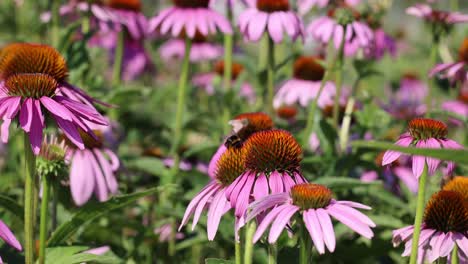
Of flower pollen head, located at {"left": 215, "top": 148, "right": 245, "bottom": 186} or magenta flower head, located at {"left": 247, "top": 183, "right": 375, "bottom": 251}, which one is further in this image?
flower pollen head, located at {"left": 215, "top": 148, "right": 245, "bottom": 186}

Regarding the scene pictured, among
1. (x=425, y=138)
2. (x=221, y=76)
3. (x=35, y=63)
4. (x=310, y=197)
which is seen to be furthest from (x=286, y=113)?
(x=310, y=197)

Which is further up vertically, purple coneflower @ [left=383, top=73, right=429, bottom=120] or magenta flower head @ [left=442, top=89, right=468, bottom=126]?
magenta flower head @ [left=442, top=89, right=468, bottom=126]

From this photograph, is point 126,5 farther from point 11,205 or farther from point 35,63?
point 11,205

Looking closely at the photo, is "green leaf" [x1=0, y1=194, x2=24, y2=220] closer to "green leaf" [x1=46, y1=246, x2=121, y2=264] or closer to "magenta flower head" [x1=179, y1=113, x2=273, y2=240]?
"green leaf" [x1=46, y1=246, x2=121, y2=264]

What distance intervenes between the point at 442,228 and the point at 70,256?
638 mm

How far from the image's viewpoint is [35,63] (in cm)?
144

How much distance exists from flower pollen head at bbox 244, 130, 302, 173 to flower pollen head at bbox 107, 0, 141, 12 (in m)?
1.84

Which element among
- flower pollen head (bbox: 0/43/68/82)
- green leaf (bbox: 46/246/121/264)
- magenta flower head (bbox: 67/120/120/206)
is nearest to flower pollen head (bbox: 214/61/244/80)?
magenta flower head (bbox: 67/120/120/206)

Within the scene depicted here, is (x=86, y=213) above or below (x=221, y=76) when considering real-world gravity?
below

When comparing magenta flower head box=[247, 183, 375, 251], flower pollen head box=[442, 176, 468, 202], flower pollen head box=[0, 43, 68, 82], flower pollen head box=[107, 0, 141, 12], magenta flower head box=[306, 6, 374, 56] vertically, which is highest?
flower pollen head box=[107, 0, 141, 12]

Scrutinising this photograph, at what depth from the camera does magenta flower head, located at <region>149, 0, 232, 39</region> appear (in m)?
2.19

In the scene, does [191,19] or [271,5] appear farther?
[191,19]

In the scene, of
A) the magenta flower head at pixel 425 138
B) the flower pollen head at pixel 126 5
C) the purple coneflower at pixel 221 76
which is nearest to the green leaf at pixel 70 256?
the magenta flower head at pixel 425 138

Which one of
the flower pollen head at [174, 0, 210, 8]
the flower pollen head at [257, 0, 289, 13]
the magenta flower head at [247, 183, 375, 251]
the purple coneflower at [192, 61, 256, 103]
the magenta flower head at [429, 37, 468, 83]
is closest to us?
the magenta flower head at [247, 183, 375, 251]
